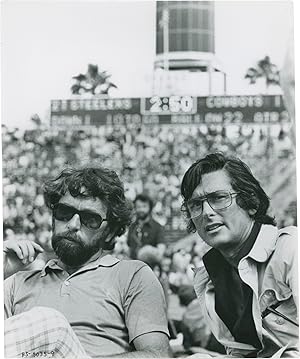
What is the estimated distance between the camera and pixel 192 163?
2.39 m

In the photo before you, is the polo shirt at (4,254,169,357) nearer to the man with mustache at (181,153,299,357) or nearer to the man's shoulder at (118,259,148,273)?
the man's shoulder at (118,259,148,273)

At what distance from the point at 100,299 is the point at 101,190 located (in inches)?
15.6

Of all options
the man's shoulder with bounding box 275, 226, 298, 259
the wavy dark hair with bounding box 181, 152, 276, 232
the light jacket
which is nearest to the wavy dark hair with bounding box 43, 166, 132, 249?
the wavy dark hair with bounding box 181, 152, 276, 232

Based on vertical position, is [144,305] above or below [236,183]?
below

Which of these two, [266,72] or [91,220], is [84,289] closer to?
[91,220]

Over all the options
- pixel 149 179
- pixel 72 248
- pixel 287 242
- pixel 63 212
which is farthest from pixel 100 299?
pixel 287 242

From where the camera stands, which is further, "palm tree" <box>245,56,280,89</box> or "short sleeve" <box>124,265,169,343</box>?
"palm tree" <box>245,56,280,89</box>

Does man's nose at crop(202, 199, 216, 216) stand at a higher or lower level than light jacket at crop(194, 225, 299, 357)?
higher

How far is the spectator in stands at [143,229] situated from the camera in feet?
7.82

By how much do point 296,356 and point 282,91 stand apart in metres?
0.96

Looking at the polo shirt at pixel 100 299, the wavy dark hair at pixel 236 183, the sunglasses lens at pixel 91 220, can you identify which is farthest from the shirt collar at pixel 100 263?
the wavy dark hair at pixel 236 183

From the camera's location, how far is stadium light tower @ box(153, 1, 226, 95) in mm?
2430

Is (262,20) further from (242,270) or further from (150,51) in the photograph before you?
(242,270)

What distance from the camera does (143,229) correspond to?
2393mm
